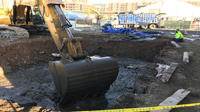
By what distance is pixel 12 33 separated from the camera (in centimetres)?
933

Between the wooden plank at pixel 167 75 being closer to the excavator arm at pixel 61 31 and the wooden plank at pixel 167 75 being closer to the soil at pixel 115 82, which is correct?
the soil at pixel 115 82

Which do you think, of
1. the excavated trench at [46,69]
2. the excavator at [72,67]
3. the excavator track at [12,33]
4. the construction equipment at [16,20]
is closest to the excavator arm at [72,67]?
the excavator at [72,67]

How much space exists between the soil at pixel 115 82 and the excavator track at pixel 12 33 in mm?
965

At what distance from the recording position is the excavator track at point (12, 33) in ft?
30.1

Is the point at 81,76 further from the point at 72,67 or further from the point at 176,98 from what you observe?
the point at 176,98

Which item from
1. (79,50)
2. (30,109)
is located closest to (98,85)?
(79,50)

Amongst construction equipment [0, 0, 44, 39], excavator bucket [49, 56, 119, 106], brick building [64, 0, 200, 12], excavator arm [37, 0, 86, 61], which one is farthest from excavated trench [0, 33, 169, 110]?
brick building [64, 0, 200, 12]

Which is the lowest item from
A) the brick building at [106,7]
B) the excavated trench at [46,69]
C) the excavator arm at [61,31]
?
the excavated trench at [46,69]

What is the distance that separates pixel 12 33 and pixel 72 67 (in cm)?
756

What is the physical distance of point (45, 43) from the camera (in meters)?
9.47

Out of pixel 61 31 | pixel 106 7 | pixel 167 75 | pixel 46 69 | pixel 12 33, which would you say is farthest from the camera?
pixel 106 7

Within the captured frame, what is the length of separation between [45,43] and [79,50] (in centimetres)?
611

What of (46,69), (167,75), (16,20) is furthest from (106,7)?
(167,75)

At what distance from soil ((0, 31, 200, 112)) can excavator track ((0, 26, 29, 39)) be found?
0.96 metres
